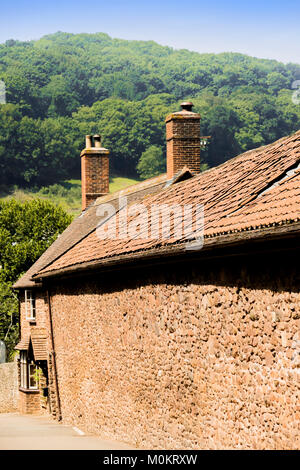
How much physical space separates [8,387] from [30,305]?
4.75m

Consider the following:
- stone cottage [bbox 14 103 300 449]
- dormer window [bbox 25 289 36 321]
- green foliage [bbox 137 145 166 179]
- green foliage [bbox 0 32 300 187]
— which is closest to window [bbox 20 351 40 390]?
dormer window [bbox 25 289 36 321]

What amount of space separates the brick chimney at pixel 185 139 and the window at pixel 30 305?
1134 cm

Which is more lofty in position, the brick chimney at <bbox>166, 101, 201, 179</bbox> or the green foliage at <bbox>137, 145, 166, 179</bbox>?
the green foliage at <bbox>137, 145, 166, 179</bbox>

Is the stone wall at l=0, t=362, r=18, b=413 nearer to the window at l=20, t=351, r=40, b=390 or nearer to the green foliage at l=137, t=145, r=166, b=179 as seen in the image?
the window at l=20, t=351, r=40, b=390

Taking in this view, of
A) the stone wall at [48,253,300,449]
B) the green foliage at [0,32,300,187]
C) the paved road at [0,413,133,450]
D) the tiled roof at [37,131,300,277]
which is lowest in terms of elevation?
the paved road at [0,413,133,450]

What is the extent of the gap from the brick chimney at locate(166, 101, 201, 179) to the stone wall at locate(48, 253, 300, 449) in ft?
23.6

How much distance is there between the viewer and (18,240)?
→ 44.9 metres

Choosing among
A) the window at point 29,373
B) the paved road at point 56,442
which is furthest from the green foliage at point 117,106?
the paved road at point 56,442

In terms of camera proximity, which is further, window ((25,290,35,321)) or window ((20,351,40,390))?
window ((25,290,35,321))

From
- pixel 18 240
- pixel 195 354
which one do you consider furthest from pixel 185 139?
pixel 18 240

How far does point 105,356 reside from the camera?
1566cm

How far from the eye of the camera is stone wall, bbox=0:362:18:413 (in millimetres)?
33312

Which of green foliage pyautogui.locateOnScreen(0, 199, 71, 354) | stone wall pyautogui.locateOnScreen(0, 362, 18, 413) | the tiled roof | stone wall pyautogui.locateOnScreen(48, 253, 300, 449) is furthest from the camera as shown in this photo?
green foliage pyautogui.locateOnScreen(0, 199, 71, 354)

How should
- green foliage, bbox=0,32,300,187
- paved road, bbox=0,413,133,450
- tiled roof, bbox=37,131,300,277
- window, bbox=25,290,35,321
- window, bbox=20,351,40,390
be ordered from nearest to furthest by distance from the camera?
1. tiled roof, bbox=37,131,300,277
2. paved road, bbox=0,413,133,450
3. window, bbox=20,351,40,390
4. window, bbox=25,290,35,321
5. green foliage, bbox=0,32,300,187
